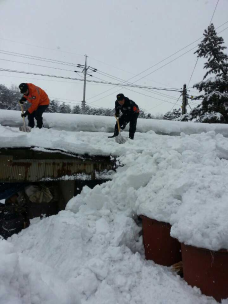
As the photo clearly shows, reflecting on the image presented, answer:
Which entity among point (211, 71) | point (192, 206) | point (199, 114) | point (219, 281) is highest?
point (211, 71)

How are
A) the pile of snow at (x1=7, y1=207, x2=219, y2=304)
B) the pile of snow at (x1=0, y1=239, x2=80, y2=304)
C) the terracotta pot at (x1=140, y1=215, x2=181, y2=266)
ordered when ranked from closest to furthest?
1. the pile of snow at (x1=0, y1=239, x2=80, y2=304)
2. the pile of snow at (x1=7, y1=207, x2=219, y2=304)
3. the terracotta pot at (x1=140, y1=215, x2=181, y2=266)

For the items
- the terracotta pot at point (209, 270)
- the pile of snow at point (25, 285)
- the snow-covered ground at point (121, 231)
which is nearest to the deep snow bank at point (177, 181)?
the snow-covered ground at point (121, 231)

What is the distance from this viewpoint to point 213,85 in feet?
45.1

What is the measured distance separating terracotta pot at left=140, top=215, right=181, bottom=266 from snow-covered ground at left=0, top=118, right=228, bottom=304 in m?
0.10

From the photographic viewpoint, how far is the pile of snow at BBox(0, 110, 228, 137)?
585 centimetres

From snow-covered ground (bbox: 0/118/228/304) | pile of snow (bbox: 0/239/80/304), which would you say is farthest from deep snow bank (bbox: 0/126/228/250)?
pile of snow (bbox: 0/239/80/304)

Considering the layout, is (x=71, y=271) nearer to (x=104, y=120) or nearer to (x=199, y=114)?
(x=104, y=120)

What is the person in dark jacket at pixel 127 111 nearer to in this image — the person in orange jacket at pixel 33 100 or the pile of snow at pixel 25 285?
the person in orange jacket at pixel 33 100

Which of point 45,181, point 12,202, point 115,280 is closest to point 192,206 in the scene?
point 115,280

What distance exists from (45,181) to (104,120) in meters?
3.04

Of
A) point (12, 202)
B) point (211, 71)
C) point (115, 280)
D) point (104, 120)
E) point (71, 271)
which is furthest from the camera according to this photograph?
point (211, 71)

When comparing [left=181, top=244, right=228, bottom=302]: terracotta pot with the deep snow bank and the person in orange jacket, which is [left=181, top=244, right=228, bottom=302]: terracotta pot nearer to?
the deep snow bank

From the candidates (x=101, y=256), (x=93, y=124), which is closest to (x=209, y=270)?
(x=101, y=256)

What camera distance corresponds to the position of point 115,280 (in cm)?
227
